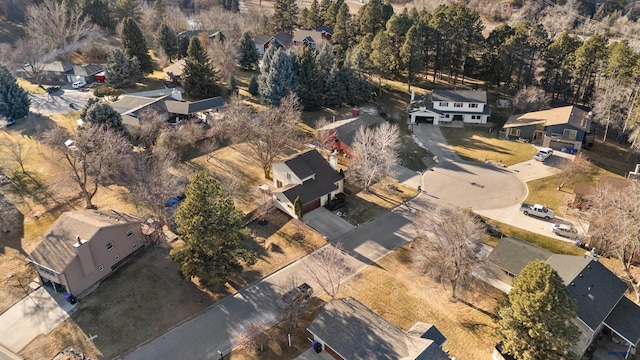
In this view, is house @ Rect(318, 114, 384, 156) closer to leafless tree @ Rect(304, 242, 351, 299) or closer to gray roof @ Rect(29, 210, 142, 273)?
leafless tree @ Rect(304, 242, 351, 299)

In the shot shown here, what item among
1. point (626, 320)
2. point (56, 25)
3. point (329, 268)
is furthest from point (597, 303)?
point (56, 25)

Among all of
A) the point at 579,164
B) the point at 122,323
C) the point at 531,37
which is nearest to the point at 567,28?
the point at 531,37

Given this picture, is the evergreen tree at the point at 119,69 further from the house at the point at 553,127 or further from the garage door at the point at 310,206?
the house at the point at 553,127

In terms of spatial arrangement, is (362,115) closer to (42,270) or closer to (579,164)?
(579,164)

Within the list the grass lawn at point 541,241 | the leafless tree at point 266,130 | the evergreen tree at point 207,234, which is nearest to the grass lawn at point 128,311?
the evergreen tree at point 207,234

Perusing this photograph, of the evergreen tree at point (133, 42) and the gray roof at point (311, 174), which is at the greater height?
the evergreen tree at point (133, 42)

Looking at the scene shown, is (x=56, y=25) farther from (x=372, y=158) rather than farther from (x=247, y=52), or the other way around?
(x=372, y=158)
